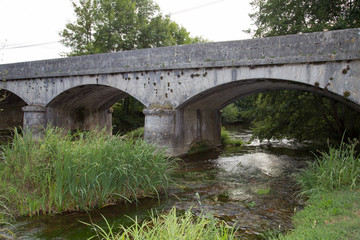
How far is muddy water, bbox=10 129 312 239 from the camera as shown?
3.83m

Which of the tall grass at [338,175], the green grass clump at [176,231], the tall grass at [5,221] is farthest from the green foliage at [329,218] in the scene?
the tall grass at [5,221]

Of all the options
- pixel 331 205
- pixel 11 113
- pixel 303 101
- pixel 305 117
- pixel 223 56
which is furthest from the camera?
pixel 11 113

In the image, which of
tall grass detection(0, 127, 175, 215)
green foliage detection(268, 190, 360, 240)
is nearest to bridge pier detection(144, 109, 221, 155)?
tall grass detection(0, 127, 175, 215)

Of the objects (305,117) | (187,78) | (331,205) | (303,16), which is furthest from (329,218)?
(303,16)

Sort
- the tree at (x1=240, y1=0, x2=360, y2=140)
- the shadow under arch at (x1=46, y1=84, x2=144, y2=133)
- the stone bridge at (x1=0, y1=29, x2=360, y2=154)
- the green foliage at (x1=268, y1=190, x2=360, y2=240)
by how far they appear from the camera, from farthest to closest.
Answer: the shadow under arch at (x1=46, y1=84, x2=144, y2=133) < the tree at (x1=240, y1=0, x2=360, y2=140) < the stone bridge at (x1=0, y1=29, x2=360, y2=154) < the green foliage at (x1=268, y1=190, x2=360, y2=240)

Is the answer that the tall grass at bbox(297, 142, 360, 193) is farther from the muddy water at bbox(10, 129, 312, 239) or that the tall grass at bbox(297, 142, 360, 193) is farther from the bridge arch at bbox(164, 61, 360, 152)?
the bridge arch at bbox(164, 61, 360, 152)

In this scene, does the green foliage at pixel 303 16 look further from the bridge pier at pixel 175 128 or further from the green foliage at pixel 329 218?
the green foliage at pixel 329 218

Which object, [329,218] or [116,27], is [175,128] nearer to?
[329,218]

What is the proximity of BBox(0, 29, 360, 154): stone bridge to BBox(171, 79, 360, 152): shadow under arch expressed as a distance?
0.04 meters

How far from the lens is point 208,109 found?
11.5 meters

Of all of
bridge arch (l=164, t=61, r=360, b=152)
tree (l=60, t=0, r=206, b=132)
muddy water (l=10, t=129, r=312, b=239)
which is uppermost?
tree (l=60, t=0, r=206, b=132)

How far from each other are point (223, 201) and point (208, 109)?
22.1 ft

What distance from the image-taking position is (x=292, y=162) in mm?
8789

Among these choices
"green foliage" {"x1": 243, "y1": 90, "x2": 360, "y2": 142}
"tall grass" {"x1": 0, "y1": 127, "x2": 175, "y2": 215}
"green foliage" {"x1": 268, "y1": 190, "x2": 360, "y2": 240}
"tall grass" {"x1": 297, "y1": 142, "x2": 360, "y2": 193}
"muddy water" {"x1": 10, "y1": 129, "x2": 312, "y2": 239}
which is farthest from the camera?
"green foliage" {"x1": 243, "y1": 90, "x2": 360, "y2": 142}
